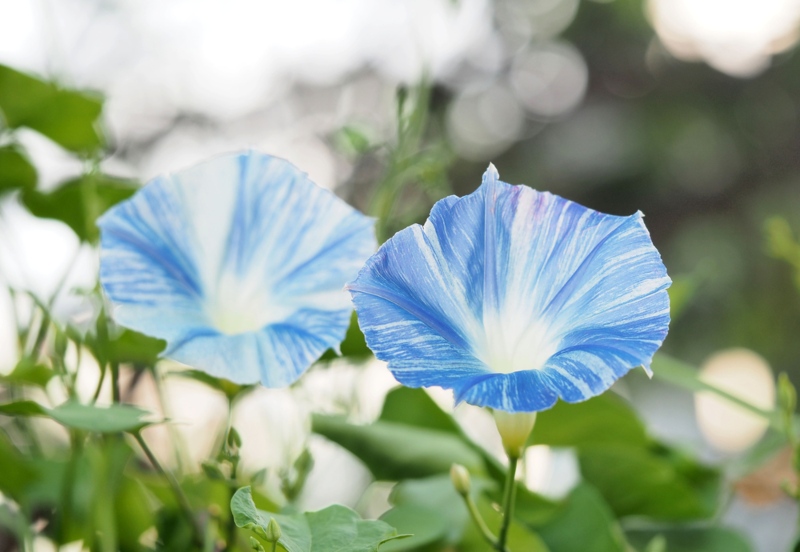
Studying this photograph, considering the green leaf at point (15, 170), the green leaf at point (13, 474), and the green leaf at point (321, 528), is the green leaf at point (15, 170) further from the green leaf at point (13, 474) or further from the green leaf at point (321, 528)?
the green leaf at point (321, 528)

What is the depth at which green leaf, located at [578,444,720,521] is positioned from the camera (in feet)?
1.29

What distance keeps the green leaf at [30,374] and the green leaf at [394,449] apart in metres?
0.11

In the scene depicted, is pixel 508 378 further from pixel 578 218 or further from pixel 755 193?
pixel 755 193

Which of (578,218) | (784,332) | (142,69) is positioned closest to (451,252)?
(578,218)

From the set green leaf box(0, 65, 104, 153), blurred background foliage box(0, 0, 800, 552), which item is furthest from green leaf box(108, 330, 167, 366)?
green leaf box(0, 65, 104, 153)

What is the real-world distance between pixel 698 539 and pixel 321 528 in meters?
0.27

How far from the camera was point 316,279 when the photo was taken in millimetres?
317

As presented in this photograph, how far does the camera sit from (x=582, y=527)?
35 centimetres

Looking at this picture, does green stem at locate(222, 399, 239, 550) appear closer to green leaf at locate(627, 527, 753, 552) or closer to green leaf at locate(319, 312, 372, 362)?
green leaf at locate(319, 312, 372, 362)

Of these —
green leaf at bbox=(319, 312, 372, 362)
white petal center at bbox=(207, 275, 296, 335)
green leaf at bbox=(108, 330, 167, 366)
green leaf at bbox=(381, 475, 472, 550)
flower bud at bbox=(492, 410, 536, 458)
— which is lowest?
green leaf at bbox=(381, 475, 472, 550)

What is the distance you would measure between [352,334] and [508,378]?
5.8 inches

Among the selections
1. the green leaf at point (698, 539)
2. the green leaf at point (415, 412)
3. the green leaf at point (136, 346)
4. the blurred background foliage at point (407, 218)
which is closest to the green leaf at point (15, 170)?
the blurred background foliage at point (407, 218)

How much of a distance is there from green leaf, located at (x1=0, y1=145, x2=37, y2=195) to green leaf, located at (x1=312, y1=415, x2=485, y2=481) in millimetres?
205

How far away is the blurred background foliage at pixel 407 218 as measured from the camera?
0.36 m
